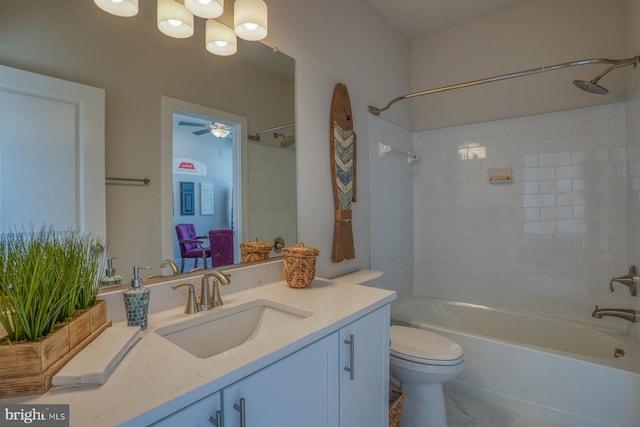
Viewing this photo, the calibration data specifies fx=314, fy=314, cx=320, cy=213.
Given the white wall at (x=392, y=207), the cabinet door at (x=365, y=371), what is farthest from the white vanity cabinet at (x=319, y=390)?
the white wall at (x=392, y=207)

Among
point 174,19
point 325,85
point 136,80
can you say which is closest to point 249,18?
point 174,19

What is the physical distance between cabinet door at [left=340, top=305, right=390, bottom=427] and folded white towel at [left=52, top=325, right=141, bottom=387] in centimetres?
64

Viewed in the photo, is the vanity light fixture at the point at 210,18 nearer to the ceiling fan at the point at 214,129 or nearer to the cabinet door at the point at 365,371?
the ceiling fan at the point at 214,129

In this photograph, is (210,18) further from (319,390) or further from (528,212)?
(528,212)

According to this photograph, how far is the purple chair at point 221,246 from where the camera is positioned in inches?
53.3

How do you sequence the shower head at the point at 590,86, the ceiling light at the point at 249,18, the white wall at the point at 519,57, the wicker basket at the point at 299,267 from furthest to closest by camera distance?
the white wall at the point at 519,57, the shower head at the point at 590,86, the wicker basket at the point at 299,267, the ceiling light at the point at 249,18

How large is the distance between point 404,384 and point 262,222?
123 cm

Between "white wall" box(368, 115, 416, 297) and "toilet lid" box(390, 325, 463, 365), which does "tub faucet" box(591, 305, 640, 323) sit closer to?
"toilet lid" box(390, 325, 463, 365)

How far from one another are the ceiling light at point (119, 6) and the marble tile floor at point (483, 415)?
8.12 ft

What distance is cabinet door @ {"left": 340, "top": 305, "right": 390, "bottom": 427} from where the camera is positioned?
43.5 inches

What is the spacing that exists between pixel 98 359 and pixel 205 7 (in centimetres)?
124

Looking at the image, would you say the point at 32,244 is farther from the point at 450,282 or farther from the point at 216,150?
the point at 450,282

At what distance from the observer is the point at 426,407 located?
1719 millimetres

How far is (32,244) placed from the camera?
28.5 inches
